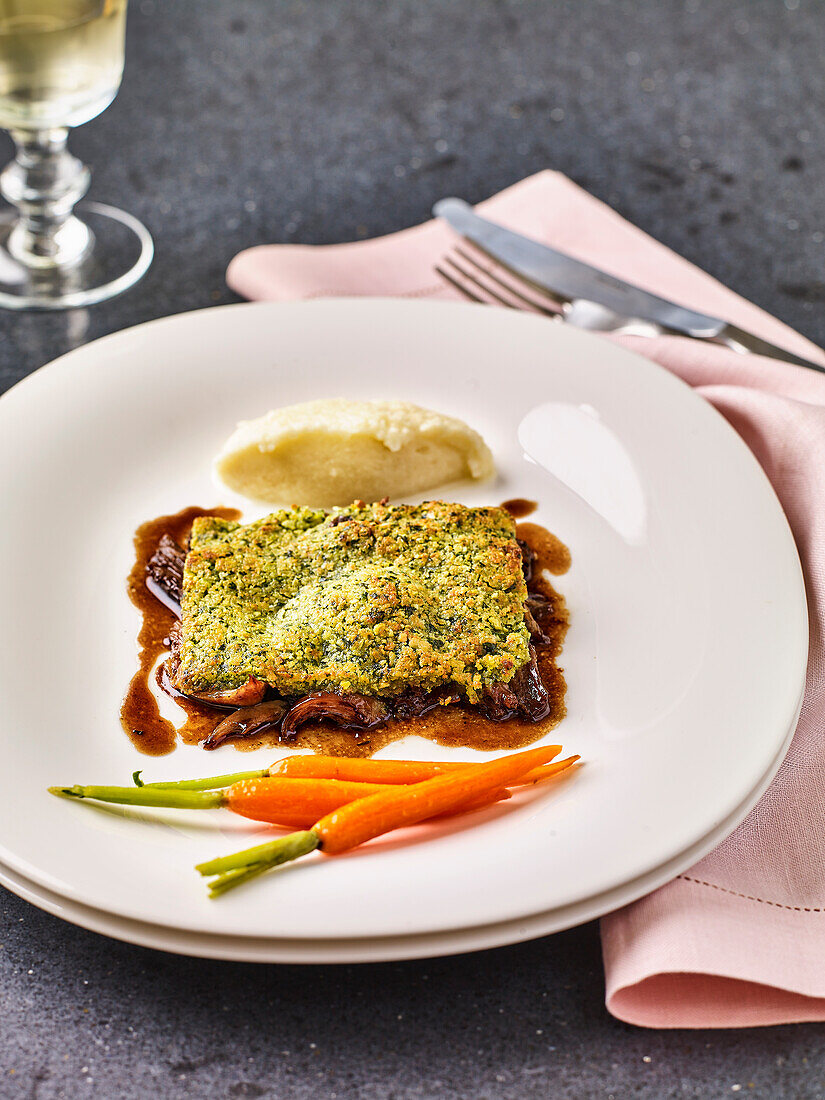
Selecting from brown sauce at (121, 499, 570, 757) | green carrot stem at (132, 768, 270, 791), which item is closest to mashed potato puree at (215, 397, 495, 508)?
brown sauce at (121, 499, 570, 757)

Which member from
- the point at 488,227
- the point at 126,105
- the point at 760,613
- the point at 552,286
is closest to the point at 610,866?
the point at 760,613

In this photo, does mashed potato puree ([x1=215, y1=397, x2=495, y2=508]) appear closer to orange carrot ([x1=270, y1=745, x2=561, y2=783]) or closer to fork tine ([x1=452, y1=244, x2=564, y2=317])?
fork tine ([x1=452, y1=244, x2=564, y2=317])

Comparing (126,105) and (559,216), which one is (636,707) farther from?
(126,105)

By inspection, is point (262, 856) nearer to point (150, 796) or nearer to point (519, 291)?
point (150, 796)

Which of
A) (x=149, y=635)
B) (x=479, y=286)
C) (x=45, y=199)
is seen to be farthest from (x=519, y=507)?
(x=45, y=199)

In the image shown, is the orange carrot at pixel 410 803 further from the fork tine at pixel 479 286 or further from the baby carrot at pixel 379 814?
the fork tine at pixel 479 286

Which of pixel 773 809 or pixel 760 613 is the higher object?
pixel 760 613

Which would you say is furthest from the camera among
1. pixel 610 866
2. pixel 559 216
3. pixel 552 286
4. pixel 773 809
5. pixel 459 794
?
pixel 559 216
